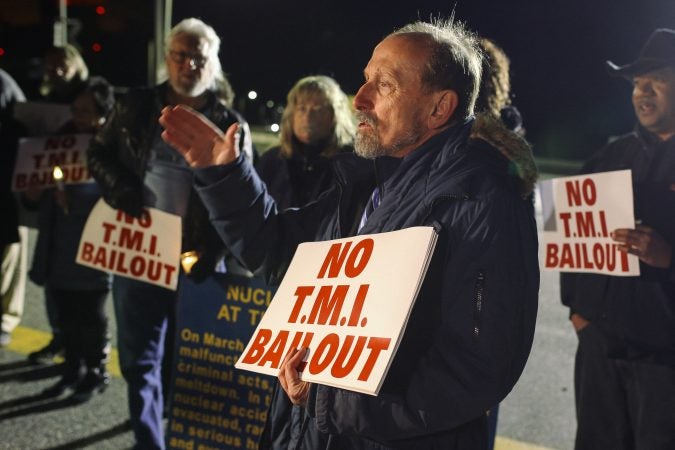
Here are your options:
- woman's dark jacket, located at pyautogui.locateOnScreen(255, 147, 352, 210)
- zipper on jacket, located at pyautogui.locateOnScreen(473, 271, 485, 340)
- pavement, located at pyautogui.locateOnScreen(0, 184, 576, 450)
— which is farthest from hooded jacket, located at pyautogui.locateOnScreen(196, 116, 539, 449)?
pavement, located at pyautogui.locateOnScreen(0, 184, 576, 450)

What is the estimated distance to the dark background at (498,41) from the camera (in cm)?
2094

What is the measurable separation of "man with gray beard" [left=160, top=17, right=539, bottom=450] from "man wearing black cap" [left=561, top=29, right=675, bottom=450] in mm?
1314

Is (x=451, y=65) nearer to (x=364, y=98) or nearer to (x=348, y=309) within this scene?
(x=364, y=98)

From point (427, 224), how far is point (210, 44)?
2178mm

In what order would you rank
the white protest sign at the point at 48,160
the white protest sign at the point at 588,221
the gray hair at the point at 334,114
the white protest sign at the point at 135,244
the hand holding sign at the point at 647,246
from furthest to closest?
the white protest sign at the point at 48,160
the gray hair at the point at 334,114
the white protest sign at the point at 135,244
the white protest sign at the point at 588,221
the hand holding sign at the point at 647,246

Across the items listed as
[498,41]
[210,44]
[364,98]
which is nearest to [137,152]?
[210,44]

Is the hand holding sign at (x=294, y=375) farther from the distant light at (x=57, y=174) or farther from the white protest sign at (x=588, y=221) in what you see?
the distant light at (x=57, y=174)

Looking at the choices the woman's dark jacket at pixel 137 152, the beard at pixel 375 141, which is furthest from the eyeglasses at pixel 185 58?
the beard at pixel 375 141

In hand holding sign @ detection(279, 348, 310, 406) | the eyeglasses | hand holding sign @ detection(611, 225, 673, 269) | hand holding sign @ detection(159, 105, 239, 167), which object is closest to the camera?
hand holding sign @ detection(279, 348, 310, 406)

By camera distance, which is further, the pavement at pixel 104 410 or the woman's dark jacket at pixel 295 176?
the pavement at pixel 104 410

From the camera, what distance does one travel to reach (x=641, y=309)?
9.13ft

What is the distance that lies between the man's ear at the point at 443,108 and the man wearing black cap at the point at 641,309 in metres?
1.38

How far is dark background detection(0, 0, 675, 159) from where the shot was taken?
68.7 feet

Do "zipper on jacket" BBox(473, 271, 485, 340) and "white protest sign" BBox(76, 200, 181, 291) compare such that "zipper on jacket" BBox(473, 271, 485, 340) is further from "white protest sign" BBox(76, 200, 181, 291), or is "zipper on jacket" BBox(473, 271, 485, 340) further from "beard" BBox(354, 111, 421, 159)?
"white protest sign" BBox(76, 200, 181, 291)
